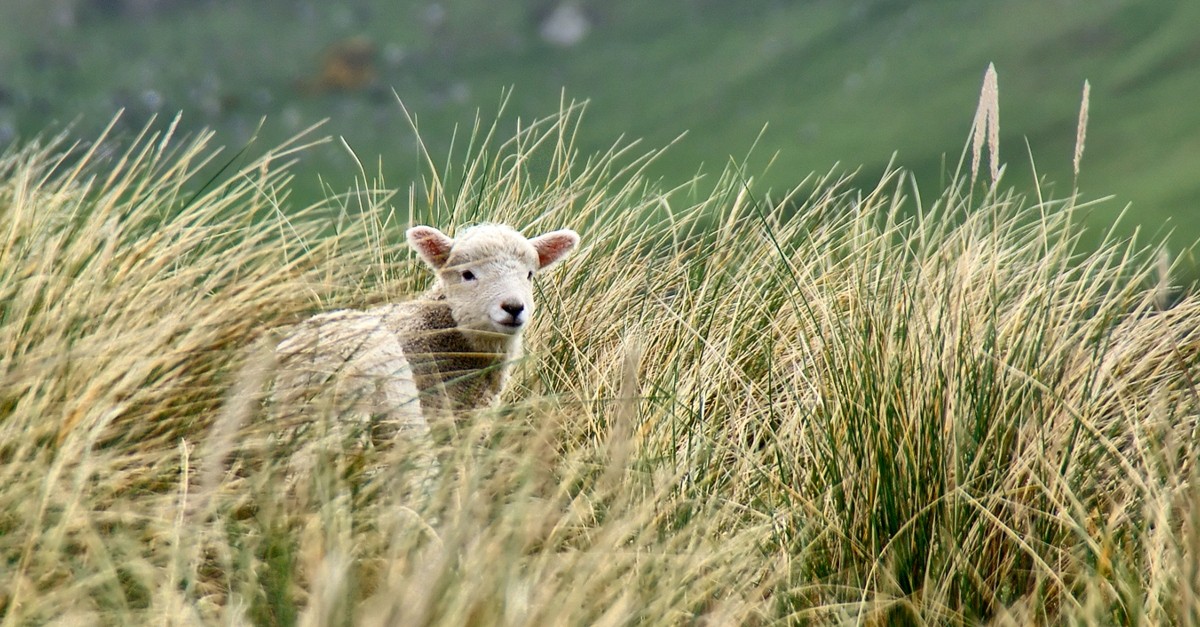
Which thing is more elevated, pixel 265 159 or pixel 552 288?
pixel 265 159

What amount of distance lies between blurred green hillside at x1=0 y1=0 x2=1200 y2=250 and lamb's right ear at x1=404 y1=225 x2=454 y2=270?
90913mm

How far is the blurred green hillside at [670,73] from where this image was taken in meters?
102

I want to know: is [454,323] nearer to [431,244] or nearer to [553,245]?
[431,244]

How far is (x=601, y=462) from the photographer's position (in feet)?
12.4

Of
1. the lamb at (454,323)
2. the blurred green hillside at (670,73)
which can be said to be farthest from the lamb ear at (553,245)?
the blurred green hillside at (670,73)

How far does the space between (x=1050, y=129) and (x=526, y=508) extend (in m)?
101

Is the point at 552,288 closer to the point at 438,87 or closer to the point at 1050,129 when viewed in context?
the point at 1050,129

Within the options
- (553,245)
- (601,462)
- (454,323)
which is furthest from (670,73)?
(601,462)

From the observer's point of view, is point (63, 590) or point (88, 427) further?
point (88, 427)

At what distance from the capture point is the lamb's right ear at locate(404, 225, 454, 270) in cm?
450

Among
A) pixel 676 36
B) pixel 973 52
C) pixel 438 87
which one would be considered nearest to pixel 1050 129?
pixel 973 52

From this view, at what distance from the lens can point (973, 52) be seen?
110688 mm

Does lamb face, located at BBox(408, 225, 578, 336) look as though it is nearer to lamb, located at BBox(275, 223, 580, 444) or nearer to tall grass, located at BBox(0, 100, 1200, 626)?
lamb, located at BBox(275, 223, 580, 444)

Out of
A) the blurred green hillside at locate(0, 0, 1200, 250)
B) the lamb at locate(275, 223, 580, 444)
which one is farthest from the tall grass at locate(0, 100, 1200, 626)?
the blurred green hillside at locate(0, 0, 1200, 250)
